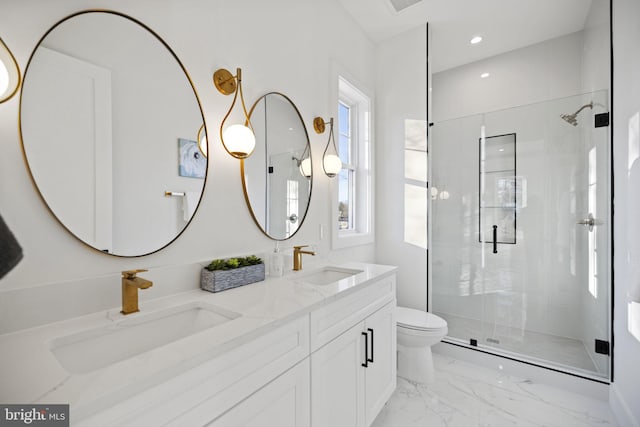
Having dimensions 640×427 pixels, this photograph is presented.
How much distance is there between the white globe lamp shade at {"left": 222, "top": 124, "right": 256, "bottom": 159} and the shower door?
1.86 m

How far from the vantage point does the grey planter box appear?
1.20 meters

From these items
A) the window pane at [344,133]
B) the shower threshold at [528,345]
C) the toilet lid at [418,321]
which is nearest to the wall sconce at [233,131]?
the window pane at [344,133]

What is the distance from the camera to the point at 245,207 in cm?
148

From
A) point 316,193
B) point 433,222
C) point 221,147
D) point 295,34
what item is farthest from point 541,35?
point 221,147

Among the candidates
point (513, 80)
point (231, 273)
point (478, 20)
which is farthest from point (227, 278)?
point (513, 80)

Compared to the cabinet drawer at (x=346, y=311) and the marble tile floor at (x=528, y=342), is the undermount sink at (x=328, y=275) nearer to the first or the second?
the cabinet drawer at (x=346, y=311)

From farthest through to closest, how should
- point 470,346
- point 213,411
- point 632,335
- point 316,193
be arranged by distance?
1. point 470,346
2. point 316,193
3. point 632,335
4. point 213,411

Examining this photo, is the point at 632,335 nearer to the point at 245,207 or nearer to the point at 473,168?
the point at 473,168

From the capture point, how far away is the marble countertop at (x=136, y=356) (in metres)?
0.53

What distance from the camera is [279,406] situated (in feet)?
3.03

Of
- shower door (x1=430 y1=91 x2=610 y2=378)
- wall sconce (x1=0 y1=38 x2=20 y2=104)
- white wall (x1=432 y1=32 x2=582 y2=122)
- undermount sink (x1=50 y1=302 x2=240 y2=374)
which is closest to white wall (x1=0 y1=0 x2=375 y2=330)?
wall sconce (x1=0 y1=38 x2=20 y2=104)

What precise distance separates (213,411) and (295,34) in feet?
6.49

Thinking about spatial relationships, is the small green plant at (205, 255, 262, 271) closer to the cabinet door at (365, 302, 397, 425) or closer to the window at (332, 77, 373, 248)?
→ the cabinet door at (365, 302, 397, 425)

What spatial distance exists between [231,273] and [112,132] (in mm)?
696
